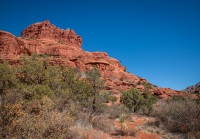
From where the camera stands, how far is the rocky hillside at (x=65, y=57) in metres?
49.6

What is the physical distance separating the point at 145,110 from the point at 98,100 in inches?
676

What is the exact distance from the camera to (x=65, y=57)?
62844 mm

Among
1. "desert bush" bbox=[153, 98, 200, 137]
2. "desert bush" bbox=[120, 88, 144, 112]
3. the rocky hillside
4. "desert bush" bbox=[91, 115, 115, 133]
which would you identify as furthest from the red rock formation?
"desert bush" bbox=[153, 98, 200, 137]

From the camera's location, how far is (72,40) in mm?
91312

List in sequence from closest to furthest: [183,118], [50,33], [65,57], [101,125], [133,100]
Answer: [101,125]
[183,118]
[133,100]
[65,57]
[50,33]

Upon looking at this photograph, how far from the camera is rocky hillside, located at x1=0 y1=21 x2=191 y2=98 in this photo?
163 ft

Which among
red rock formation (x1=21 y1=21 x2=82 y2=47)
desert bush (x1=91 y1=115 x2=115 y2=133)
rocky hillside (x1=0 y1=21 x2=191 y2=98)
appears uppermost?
red rock formation (x1=21 y1=21 x2=82 y2=47)

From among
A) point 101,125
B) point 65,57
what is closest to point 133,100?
point 101,125

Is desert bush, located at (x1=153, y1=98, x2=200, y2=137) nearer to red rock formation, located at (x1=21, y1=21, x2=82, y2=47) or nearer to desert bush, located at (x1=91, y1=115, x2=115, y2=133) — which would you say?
desert bush, located at (x1=91, y1=115, x2=115, y2=133)

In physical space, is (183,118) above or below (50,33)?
below

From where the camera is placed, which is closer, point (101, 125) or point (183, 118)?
point (101, 125)

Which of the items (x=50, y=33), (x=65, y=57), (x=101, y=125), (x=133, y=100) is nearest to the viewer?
(x=101, y=125)

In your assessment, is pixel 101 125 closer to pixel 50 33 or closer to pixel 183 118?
pixel 183 118

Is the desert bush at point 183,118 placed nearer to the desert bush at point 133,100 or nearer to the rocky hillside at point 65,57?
the desert bush at point 133,100
